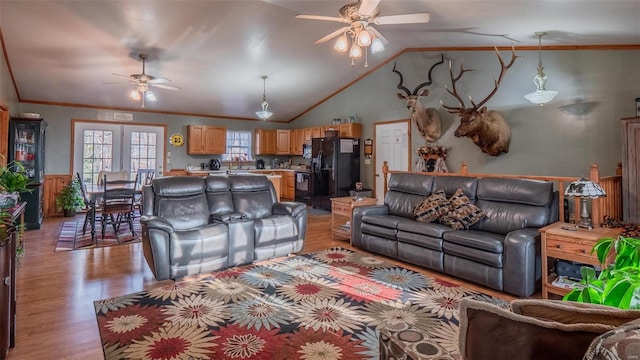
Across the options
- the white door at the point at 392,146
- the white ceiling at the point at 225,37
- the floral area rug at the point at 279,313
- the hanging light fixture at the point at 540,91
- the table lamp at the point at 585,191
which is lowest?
the floral area rug at the point at 279,313

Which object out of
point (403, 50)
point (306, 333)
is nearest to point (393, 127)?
point (403, 50)

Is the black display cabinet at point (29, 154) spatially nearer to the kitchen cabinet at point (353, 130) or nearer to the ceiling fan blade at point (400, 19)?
the kitchen cabinet at point (353, 130)

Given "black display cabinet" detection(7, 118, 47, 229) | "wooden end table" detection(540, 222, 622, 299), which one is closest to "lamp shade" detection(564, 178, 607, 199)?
"wooden end table" detection(540, 222, 622, 299)

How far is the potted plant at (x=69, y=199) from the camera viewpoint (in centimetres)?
700

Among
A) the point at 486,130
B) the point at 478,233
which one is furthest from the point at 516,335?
the point at 486,130

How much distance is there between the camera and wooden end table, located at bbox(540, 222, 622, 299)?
277cm

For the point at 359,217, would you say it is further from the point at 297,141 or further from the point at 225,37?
the point at 297,141

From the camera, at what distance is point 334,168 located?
302 inches

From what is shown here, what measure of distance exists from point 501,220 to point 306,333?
8.18ft

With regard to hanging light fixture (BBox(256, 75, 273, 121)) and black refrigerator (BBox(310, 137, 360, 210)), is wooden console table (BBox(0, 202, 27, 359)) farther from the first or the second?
black refrigerator (BBox(310, 137, 360, 210))

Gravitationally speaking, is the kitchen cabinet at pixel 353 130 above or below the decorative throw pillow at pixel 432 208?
above

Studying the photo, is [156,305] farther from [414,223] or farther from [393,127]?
[393,127]

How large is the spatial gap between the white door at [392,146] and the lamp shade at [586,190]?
375cm

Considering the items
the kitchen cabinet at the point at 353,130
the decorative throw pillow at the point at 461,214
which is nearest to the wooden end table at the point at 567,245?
the decorative throw pillow at the point at 461,214
